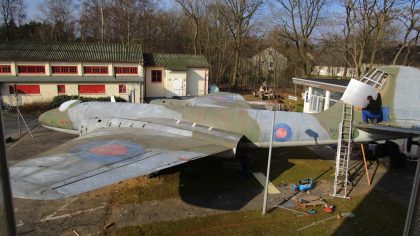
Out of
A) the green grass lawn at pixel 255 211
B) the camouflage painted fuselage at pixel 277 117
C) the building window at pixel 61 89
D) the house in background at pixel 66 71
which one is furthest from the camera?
the building window at pixel 61 89

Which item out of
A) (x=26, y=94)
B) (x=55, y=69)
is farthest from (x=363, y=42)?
(x=26, y=94)

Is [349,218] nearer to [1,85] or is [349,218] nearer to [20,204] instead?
[20,204]

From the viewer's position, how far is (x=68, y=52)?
122 ft

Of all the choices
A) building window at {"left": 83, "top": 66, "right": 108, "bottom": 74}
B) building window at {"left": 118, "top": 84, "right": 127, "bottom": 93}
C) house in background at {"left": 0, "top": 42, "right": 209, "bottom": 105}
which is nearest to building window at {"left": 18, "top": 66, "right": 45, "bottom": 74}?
house in background at {"left": 0, "top": 42, "right": 209, "bottom": 105}

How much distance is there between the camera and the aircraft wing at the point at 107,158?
8320mm

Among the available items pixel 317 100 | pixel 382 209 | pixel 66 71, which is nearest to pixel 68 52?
pixel 66 71

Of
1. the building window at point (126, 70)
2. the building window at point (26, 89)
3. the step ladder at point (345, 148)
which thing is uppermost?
the building window at point (126, 70)

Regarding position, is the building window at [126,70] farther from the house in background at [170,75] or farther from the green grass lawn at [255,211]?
the green grass lawn at [255,211]

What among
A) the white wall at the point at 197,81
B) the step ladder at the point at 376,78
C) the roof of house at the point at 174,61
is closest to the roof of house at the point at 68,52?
the roof of house at the point at 174,61

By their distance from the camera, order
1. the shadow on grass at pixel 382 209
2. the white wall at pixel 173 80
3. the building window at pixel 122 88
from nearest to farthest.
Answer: the shadow on grass at pixel 382 209 < the building window at pixel 122 88 < the white wall at pixel 173 80

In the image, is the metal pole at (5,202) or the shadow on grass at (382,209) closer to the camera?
the metal pole at (5,202)

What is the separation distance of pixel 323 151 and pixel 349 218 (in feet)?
32.4

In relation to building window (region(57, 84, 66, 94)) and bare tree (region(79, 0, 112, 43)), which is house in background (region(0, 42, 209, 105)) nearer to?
building window (region(57, 84, 66, 94))

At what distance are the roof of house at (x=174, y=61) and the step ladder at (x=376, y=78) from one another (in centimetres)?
2977
